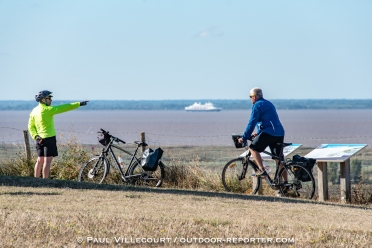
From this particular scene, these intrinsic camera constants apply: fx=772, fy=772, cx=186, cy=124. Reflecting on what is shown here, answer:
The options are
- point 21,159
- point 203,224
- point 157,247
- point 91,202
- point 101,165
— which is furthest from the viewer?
point 21,159

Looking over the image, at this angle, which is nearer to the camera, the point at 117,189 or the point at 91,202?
the point at 91,202

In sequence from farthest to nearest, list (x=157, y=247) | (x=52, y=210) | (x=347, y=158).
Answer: (x=347, y=158), (x=52, y=210), (x=157, y=247)

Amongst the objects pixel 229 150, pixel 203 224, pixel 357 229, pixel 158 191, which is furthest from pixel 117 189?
pixel 229 150

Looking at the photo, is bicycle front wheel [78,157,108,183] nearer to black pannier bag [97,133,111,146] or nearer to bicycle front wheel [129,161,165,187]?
black pannier bag [97,133,111,146]

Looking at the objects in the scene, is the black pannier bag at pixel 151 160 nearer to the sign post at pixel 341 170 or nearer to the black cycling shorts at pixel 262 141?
the black cycling shorts at pixel 262 141

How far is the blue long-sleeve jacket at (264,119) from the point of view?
14008 mm

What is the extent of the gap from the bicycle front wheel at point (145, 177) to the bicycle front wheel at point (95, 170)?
21.7 inches

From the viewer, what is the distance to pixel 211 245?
9.38m

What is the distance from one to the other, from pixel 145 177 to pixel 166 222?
5.31 m

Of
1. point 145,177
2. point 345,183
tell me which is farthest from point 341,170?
point 145,177

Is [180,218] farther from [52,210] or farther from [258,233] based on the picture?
[52,210]

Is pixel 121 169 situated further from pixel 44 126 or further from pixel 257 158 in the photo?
pixel 257 158

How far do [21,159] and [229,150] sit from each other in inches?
659

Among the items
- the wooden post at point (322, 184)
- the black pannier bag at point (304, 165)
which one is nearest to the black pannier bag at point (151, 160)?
the black pannier bag at point (304, 165)
